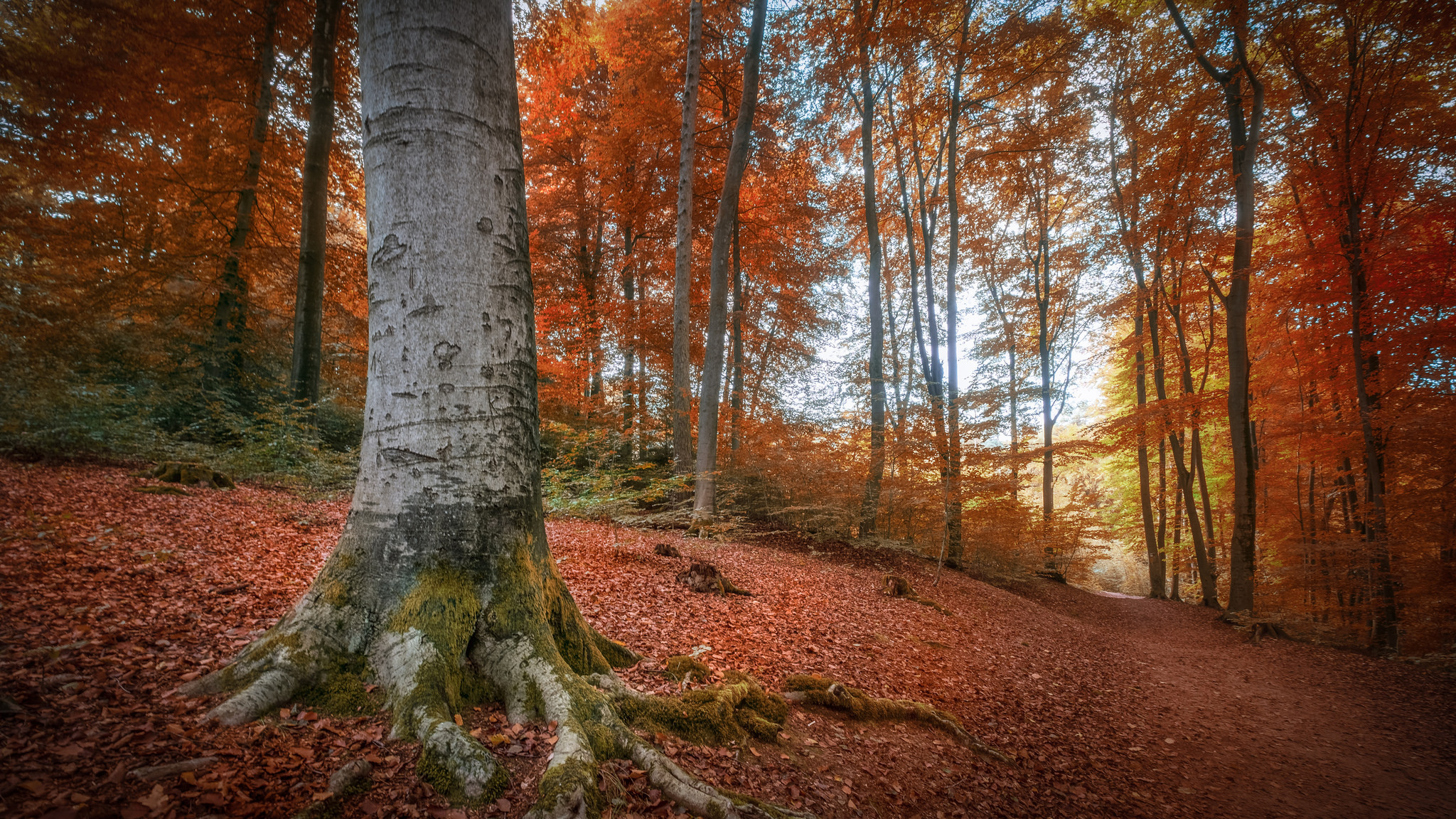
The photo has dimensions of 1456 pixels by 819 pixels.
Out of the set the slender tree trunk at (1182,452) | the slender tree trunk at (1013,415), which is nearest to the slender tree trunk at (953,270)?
the slender tree trunk at (1013,415)

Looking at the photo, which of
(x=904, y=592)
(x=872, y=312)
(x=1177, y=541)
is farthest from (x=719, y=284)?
(x=1177, y=541)

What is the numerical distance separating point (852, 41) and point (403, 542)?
479 inches

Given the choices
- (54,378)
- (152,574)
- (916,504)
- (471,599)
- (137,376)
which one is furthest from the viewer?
(916,504)

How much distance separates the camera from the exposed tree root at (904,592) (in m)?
7.37

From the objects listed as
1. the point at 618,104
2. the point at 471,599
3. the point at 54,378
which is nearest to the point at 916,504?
the point at 471,599

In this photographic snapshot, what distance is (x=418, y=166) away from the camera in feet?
7.42

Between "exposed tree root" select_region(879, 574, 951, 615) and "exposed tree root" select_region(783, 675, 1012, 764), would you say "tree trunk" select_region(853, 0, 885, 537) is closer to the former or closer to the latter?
"exposed tree root" select_region(879, 574, 951, 615)

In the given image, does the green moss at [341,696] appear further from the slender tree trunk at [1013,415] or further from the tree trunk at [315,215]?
Result: the slender tree trunk at [1013,415]

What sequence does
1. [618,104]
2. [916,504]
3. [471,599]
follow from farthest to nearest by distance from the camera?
[618,104] → [916,504] → [471,599]

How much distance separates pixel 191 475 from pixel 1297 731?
12440mm

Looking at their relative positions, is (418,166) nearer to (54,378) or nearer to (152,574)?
(152,574)

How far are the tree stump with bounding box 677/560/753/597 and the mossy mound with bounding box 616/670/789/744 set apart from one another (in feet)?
7.50

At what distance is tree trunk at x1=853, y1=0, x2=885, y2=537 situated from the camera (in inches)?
408

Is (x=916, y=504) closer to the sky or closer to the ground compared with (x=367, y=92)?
closer to the ground
